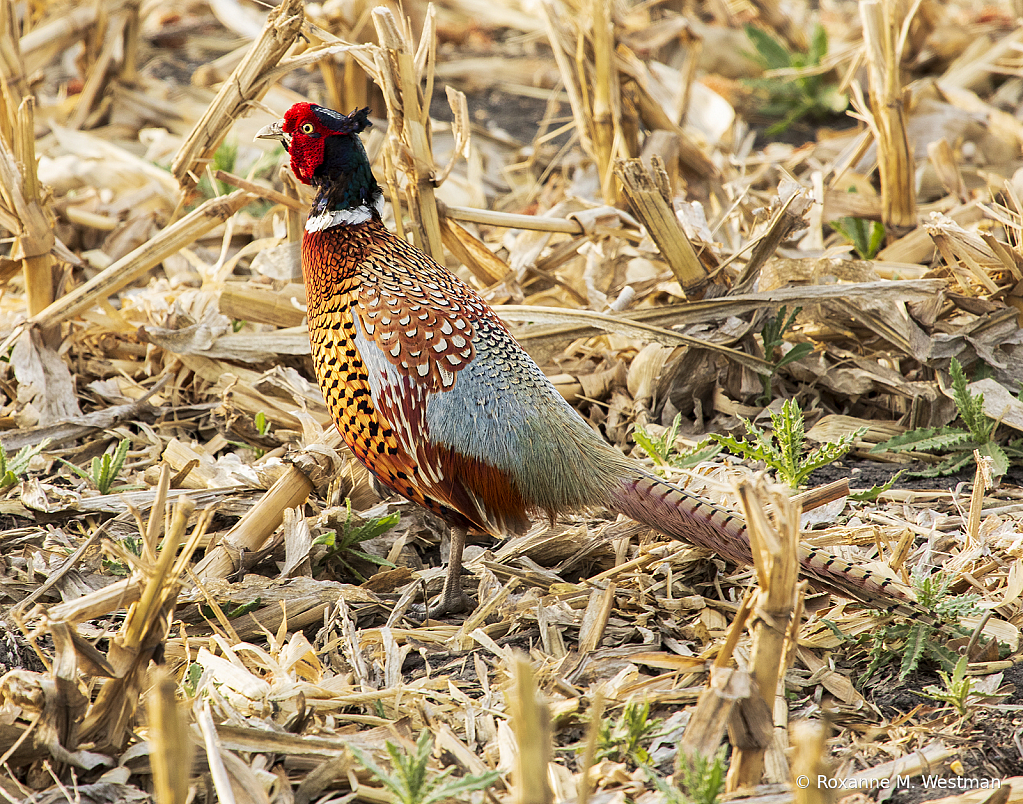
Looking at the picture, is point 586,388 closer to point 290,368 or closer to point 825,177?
point 290,368

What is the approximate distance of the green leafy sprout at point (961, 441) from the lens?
2.75 m

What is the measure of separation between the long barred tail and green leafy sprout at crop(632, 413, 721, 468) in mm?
444

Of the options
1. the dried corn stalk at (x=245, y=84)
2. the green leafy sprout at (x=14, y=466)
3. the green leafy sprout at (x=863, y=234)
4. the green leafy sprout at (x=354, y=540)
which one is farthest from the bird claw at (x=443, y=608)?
the green leafy sprout at (x=863, y=234)

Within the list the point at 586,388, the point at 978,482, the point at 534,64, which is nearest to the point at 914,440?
the point at 978,482

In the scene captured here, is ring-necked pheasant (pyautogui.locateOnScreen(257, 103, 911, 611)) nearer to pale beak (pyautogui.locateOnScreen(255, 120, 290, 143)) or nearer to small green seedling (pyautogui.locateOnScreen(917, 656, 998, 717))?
pale beak (pyautogui.locateOnScreen(255, 120, 290, 143))

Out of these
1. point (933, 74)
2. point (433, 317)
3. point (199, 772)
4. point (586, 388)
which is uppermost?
point (933, 74)

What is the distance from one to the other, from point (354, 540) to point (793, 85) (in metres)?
4.25

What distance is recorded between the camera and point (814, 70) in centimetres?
481

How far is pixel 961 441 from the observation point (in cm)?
285

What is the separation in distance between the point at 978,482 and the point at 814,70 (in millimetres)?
3085

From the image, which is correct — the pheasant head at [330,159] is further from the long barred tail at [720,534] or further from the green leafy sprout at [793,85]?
the green leafy sprout at [793,85]

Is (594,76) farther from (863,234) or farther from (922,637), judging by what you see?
(922,637)

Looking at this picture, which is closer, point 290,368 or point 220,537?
point 220,537

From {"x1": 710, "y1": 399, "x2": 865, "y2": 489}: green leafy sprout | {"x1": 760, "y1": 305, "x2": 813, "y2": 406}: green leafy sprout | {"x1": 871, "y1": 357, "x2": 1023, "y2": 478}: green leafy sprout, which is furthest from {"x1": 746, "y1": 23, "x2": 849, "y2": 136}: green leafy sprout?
{"x1": 710, "y1": 399, "x2": 865, "y2": 489}: green leafy sprout
